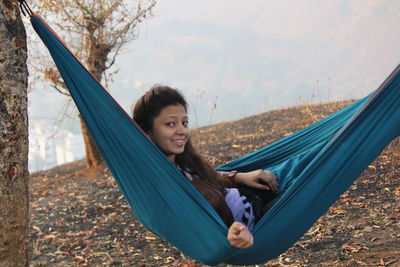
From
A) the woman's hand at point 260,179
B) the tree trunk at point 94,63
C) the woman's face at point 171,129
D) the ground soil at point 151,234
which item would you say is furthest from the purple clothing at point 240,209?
the tree trunk at point 94,63

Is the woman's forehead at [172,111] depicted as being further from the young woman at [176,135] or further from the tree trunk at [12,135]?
the tree trunk at [12,135]

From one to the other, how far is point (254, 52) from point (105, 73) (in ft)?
173

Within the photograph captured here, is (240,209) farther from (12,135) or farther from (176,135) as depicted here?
(12,135)

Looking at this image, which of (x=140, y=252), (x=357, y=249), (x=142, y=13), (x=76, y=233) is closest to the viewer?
(x=357, y=249)

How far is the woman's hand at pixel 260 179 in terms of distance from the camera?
80.7 inches

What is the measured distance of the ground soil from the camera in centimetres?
247

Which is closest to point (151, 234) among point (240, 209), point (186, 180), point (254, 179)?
point (254, 179)

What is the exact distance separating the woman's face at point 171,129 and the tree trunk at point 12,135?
0.53 metres

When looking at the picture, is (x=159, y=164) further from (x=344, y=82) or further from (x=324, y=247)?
(x=344, y=82)

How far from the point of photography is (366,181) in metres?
3.57

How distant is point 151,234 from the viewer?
327 centimetres

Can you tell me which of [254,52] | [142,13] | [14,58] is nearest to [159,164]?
[14,58]

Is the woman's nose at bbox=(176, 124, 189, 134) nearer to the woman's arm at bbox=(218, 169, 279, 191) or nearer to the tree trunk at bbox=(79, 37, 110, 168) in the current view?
the woman's arm at bbox=(218, 169, 279, 191)

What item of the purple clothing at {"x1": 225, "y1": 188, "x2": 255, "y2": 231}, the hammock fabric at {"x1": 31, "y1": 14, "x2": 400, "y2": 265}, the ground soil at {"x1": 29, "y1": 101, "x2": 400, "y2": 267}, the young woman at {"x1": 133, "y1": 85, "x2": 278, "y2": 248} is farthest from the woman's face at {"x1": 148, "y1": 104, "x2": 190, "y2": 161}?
the ground soil at {"x1": 29, "y1": 101, "x2": 400, "y2": 267}
